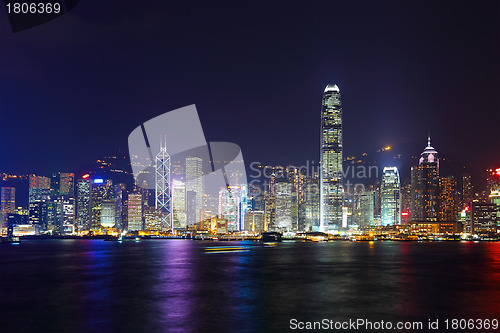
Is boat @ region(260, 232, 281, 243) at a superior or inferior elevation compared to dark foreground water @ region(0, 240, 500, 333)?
inferior

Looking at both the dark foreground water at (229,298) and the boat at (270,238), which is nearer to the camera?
the dark foreground water at (229,298)

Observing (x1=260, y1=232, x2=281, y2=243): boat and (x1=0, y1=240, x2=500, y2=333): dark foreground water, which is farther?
(x1=260, y1=232, x2=281, y2=243): boat

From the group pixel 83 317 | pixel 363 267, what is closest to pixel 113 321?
pixel 83 317

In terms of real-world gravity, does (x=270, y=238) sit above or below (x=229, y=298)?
below

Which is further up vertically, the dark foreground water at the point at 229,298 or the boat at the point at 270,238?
the dark foreground water at the point at 229,298

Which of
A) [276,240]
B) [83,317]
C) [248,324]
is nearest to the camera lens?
[248,324]

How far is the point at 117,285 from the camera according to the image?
158 ft

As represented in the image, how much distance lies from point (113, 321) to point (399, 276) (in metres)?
34.9

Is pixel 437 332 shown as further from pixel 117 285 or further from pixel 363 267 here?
pixel 363 267

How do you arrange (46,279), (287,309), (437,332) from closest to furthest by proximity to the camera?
(437,332) → (287,309) → (46,279)

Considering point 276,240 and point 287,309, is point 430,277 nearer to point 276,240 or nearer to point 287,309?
point 287,309

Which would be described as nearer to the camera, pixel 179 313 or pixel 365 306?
pixel 179 313

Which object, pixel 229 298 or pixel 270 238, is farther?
pixel 270 238

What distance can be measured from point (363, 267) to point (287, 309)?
35325 millimetres
